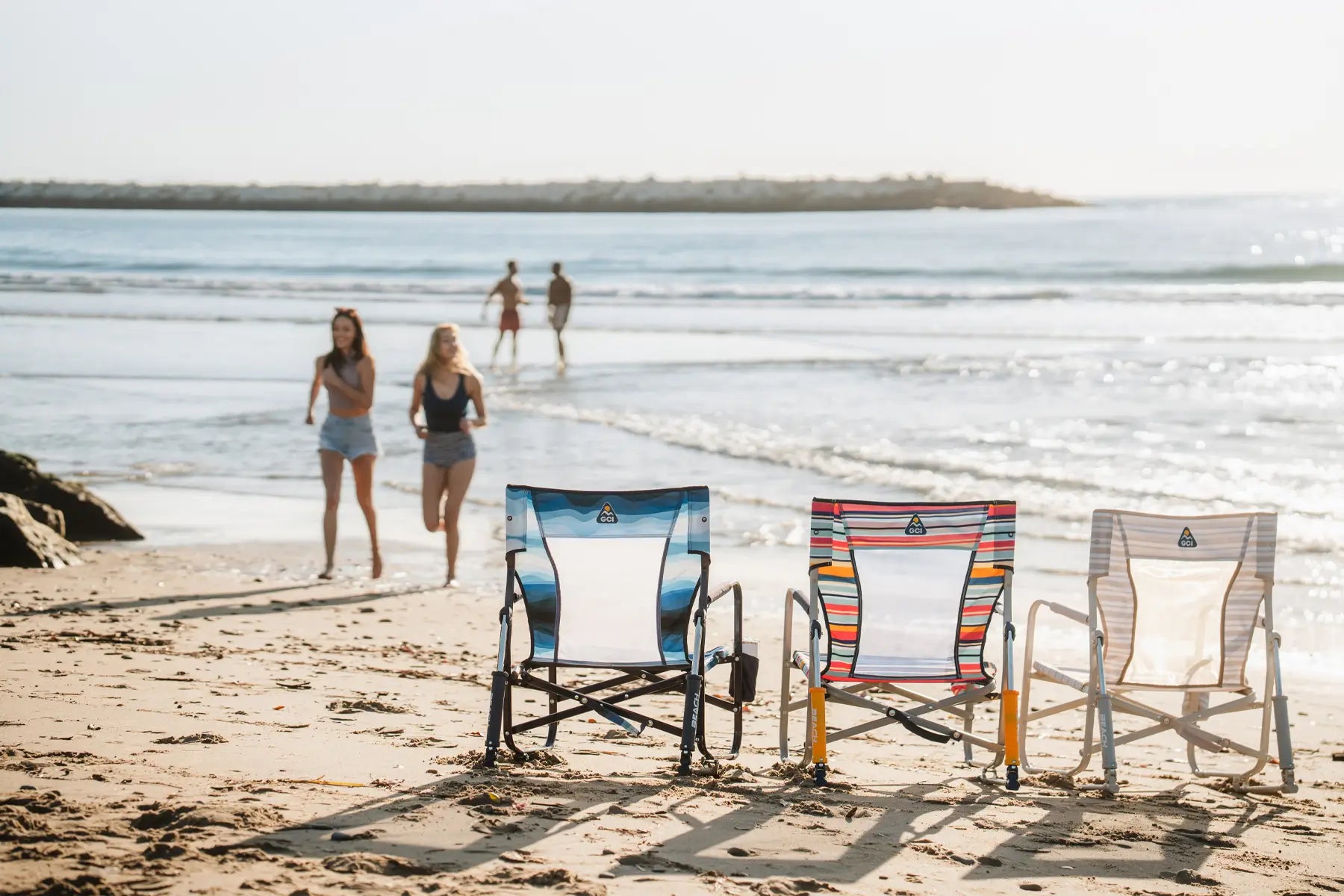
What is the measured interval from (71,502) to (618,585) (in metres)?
5.62

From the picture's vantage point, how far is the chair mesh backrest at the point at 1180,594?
485 cm

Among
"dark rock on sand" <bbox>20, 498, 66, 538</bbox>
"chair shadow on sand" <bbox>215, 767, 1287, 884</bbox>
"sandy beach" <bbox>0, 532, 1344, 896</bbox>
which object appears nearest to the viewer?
"sandy beach" <bbox>0, 532, 1344, 896</bbox>

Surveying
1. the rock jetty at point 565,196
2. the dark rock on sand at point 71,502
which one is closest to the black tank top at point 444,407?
the dark rock on sand at point 71,502

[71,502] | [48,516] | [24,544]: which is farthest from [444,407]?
[71,502]

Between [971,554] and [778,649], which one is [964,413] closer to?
[778,649]

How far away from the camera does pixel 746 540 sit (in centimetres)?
937

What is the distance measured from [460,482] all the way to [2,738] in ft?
13.1

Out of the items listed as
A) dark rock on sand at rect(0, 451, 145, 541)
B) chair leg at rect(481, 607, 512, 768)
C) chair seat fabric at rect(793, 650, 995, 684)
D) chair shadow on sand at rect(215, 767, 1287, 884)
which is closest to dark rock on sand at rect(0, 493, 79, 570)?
dark rock on sand at rect(0, 451, 145, 541)

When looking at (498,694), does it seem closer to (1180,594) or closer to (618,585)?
(618,585)

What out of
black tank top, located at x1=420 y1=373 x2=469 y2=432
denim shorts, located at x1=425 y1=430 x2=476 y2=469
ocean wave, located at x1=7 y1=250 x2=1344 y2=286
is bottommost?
denim shorts, located at x1=425 y1=430 x2=476 y2=469

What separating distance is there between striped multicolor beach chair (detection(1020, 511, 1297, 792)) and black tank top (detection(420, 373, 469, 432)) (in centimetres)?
419

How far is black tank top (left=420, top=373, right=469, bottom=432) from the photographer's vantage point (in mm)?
8133

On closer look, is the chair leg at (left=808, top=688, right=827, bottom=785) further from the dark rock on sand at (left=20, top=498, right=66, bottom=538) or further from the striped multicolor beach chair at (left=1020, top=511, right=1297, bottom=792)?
the dark rock on sand at (left=20, top=498, right=66, bottom=538)

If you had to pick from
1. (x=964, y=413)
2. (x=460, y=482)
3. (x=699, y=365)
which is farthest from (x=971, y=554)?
(x=699, y=365)
